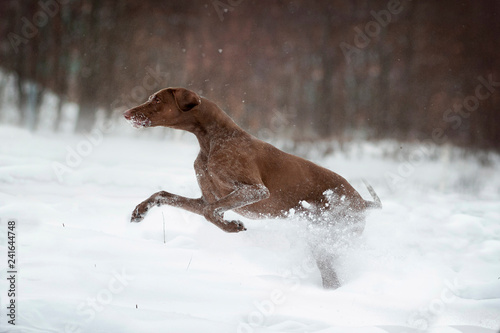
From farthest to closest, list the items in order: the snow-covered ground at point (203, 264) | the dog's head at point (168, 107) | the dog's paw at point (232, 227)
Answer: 1. the dog's head at point (168, 107)
2. the dog's paw at point (232, 227)
3. the snow-covered ground at point (203, 264)

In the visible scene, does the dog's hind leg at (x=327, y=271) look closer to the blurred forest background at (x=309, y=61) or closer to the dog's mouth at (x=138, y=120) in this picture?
the dog's mouth at (x=138, y=120)

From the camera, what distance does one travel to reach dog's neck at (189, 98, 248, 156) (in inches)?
127

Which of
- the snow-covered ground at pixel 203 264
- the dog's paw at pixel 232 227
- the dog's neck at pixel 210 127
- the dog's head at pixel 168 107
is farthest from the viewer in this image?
the dog's neck at pixel 210 127

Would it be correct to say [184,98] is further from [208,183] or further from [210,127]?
[208,183]

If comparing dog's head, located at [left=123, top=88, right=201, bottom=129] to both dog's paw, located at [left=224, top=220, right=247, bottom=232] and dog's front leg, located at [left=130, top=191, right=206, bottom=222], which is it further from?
dog's paw, located at [left=224, top=220, right=247, bottom=232]

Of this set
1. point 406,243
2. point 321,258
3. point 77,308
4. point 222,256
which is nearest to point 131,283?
point 77,308

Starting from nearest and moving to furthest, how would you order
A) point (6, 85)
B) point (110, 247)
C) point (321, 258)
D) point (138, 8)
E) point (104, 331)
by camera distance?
point (104, 331), point (110, 247), point (321, 258), point (6, 85), point (138, 8)

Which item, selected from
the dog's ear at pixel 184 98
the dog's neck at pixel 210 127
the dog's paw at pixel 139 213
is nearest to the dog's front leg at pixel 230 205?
the dog's neck at pixel 210 127

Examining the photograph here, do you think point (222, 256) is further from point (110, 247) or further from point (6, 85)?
point (6, 85)

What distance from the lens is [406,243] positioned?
447cm

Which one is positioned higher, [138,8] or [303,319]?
[138,8]

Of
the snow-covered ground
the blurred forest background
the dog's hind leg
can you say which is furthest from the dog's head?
the blurred forest background

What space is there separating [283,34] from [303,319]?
24.2 feet

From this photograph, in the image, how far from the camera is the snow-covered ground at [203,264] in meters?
2.29
